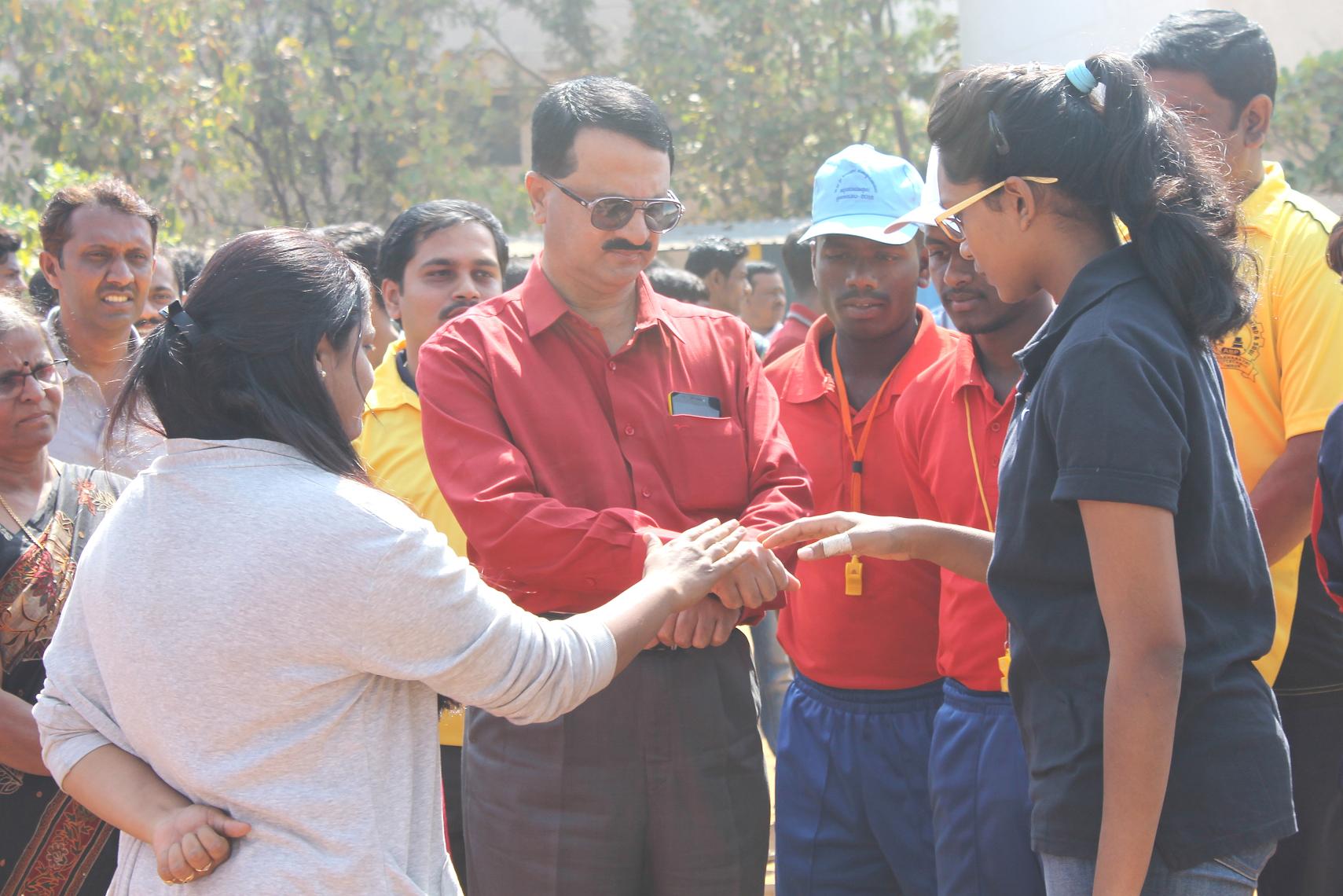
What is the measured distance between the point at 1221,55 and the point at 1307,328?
698 millimetres

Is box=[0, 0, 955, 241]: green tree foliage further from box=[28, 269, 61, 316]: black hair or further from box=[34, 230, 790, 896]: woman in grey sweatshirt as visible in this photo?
box=[34, 230, 790, 896]: woman in grey sweatshirt

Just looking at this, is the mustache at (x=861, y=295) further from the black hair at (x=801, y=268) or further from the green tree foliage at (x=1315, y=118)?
the green tree foliage at (x=1315, y=118)

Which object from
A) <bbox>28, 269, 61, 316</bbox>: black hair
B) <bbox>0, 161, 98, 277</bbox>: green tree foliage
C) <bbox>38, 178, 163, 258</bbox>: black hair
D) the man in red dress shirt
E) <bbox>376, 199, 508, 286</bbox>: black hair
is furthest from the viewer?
<bbox>0, 161, 98, 277</bbox>: green tree foliage

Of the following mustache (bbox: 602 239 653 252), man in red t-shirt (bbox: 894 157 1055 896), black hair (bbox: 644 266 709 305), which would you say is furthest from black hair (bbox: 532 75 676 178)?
black hair (bbox: 644 266 709 305)

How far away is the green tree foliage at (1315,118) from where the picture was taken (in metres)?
10.7

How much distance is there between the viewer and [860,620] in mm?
3334

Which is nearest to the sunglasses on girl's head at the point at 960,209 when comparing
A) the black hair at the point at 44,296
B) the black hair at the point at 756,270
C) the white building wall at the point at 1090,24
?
the black hair at the point at 44,296

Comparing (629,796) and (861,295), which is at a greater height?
(861,295)

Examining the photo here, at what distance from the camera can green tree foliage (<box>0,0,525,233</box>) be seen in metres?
12.1

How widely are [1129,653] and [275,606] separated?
1.29 m

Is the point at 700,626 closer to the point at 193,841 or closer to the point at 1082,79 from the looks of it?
the point at 193,841

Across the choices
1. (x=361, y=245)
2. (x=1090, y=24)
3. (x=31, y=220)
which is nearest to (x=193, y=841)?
(x=361, y=245)

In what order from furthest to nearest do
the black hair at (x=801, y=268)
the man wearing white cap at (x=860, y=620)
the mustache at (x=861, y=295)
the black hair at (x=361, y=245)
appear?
the black hair at (x=801, y=268), the black hair at (x=361, y=245), the mustache at (x=861, y=295), the man wearing white cap at (x=860, y=620)

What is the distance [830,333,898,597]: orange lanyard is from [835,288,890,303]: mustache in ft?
0.69
